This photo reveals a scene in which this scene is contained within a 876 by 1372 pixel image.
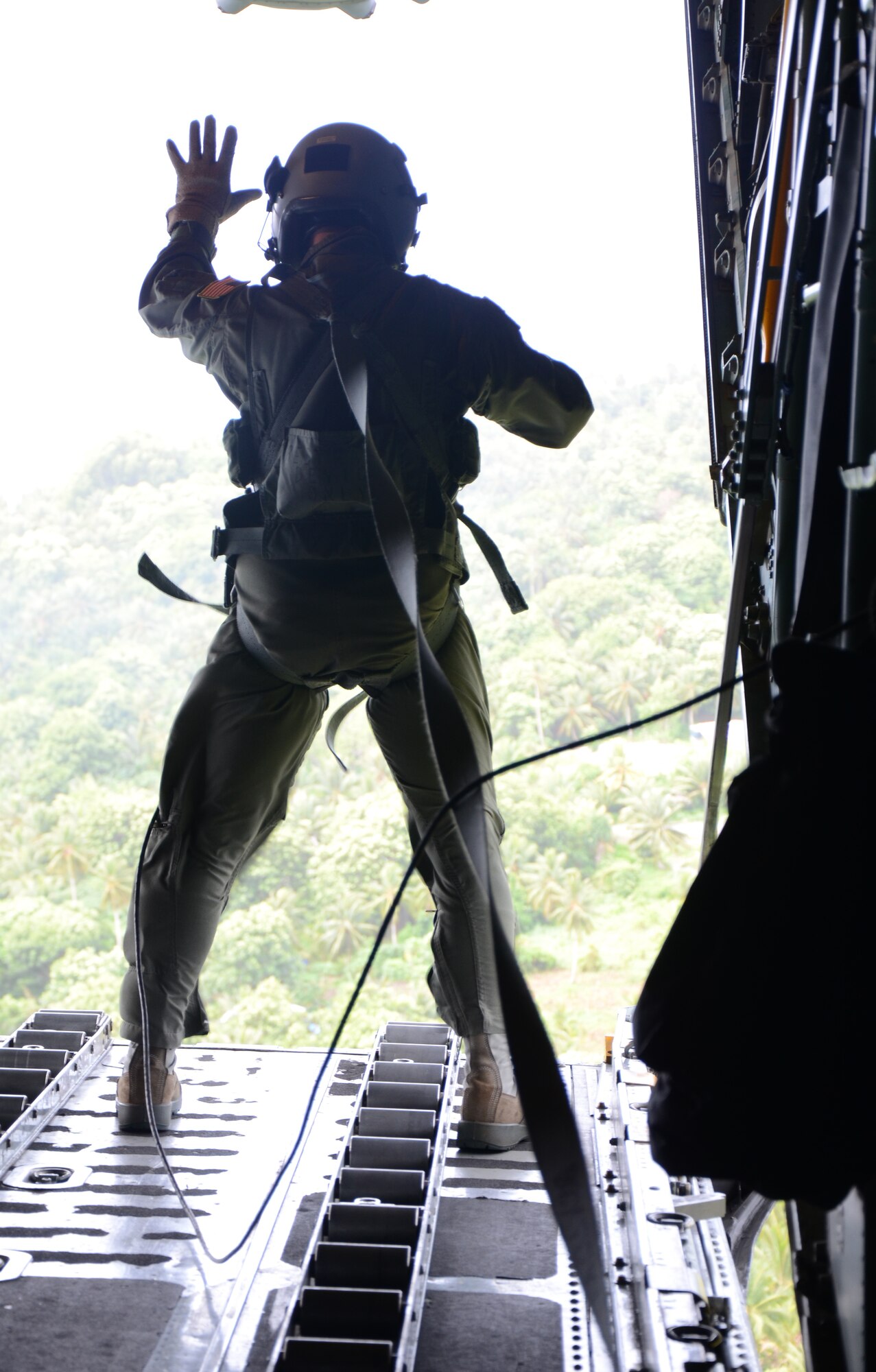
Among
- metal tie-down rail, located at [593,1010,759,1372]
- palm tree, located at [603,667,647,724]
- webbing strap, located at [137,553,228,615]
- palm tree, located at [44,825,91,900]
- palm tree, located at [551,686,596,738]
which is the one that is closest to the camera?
metal tie-down rail, located at [593,1010,759,1372]

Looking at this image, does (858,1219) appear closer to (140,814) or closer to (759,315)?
(759,315)

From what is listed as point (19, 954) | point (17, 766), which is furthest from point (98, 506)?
point (19, 954)

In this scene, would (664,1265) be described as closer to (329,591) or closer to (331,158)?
(329,591)

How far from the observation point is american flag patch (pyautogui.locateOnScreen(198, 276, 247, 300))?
2.46 metres

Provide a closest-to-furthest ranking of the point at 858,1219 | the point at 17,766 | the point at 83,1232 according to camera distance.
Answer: the point at 858,1219, the point at 83,1232, the point at 17,766

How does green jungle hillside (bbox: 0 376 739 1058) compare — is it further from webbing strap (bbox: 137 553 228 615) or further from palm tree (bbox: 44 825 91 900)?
webbing strap (bbox: 137 553 228 615)

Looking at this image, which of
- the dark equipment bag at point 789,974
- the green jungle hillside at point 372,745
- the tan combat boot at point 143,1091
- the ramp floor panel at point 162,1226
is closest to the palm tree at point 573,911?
the green jungle hillside at point 372,745

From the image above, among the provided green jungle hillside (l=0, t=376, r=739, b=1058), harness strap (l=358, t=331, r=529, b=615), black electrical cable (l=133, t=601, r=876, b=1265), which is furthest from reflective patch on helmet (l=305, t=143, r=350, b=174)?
green jungle hillside (l=0, t=376, r=739, b=1058)

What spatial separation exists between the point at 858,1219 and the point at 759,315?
3.69 feet

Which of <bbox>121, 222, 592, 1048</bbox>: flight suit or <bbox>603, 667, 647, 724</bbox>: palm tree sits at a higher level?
<bbox>121, 222, 592, 1048</bbox>: flight suit

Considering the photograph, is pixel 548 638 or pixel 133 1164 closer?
pixel 133 1164

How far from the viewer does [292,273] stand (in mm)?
2500

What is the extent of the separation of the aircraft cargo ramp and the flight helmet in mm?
1670

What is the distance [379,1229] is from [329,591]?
43.6 inches
